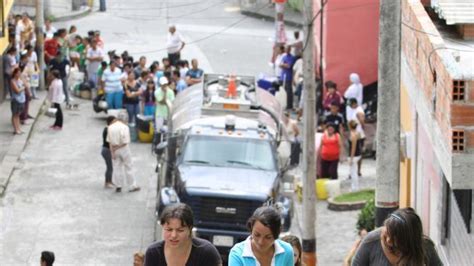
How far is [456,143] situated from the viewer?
1444cm

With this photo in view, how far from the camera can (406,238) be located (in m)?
9.29

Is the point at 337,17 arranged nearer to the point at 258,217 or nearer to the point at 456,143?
the point at 456,143

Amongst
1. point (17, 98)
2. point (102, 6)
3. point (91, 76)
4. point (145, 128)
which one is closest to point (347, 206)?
point (145, 128)

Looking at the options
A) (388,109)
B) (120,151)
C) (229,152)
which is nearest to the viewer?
(388,109)

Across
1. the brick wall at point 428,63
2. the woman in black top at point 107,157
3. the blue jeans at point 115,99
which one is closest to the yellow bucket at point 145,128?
the blue jeans at point 115,99

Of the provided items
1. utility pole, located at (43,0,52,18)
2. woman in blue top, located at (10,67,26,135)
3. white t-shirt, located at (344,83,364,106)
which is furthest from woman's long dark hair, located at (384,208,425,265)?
utility pole, located at (43,0,52,18)

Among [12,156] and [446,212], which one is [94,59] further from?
[446,212]

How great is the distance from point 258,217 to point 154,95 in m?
22.3

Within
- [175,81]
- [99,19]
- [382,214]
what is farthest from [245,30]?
[382,214]

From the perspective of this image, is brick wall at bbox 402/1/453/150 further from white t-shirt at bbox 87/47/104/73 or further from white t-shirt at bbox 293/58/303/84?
white t-shirt at bbox 87/47/104/73

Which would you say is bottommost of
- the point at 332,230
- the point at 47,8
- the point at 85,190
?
the point at 332,230

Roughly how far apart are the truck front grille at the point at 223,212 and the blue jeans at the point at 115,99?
1044 centimetres

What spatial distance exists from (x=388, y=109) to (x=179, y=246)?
5.39 meters

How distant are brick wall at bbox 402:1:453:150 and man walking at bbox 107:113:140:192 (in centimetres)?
780
